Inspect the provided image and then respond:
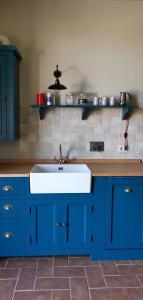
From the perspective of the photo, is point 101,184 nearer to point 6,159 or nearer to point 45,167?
point 45,167

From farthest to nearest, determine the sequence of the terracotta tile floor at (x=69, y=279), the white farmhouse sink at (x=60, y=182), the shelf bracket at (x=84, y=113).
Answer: the shelf bracket at (x=84, y=113) → the white farmhouse sink at (x=60, y=182) → the terracotta tile floor at (x=69, y=279)

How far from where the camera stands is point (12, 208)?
2.28 meters

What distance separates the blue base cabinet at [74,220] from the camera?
2.28 meters

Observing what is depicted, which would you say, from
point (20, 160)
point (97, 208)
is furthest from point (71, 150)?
point (97, 208)

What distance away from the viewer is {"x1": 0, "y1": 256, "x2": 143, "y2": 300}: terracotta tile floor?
194 cm

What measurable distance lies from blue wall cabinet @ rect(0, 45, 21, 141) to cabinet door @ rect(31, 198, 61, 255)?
73cm

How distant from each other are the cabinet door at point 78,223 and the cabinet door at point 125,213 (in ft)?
0.61

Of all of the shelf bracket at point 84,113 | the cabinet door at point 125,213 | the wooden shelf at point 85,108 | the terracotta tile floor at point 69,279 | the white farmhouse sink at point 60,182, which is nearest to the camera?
the terracotta tile floor at point 69,279

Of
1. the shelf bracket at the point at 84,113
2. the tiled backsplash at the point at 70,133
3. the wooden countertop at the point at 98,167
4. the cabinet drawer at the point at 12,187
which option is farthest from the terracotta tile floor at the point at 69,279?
the shelf bracket at the point at 84,113

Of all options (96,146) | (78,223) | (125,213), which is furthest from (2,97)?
(125,213)

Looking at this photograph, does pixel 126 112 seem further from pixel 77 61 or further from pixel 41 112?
pixel 41 112

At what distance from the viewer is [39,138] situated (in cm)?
278

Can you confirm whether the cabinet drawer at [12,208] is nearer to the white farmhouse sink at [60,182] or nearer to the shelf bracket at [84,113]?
the white farmhouse sink at [60,182]

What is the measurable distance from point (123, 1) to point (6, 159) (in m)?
2.11
